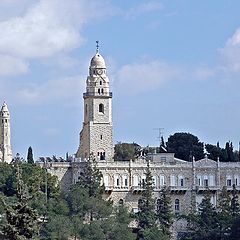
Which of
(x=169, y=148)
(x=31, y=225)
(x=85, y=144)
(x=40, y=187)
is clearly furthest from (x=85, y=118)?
(x=31, y=225)

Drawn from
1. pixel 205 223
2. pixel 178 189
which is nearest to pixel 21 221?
pixel 205 223

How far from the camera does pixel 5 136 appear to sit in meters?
117

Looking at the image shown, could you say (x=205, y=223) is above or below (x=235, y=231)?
above

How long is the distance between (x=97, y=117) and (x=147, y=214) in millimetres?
11412

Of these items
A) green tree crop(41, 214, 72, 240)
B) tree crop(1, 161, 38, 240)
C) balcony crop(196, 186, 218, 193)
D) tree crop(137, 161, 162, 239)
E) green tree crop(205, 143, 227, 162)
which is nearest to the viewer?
tree crop(1, 161, 38, 240)

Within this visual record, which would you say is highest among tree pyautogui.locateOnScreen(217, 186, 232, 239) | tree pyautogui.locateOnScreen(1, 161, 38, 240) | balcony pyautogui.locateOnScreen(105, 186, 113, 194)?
balcony pyautogui.locateOnScreen(105, 186, 113, 194)

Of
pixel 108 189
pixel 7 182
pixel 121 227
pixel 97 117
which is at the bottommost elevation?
pixel 121 227

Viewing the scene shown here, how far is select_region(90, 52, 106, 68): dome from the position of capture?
106 metres

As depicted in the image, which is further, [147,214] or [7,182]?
[7,182]

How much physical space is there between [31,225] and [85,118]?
53.0 m

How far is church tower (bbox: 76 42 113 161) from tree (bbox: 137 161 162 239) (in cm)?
412

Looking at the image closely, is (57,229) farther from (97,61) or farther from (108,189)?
(97,61)

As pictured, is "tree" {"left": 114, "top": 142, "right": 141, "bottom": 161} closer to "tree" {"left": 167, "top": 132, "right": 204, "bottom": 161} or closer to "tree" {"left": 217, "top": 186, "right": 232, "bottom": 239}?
"tree" {"left": 167, "top": 132, "right": 204, "bottom": 161}

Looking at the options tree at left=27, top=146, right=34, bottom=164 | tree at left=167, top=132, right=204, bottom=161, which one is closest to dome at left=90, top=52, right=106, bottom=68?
tree at left=27, top=146, right=34, bottom=164
